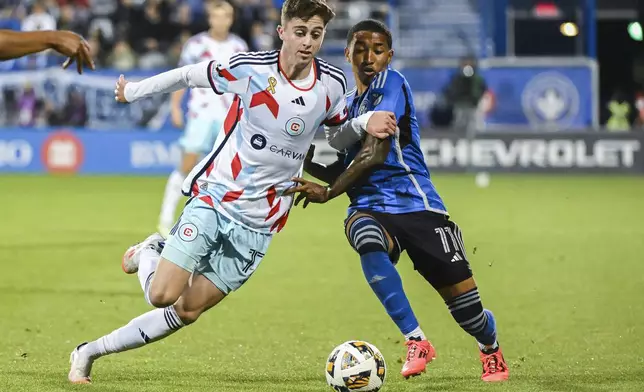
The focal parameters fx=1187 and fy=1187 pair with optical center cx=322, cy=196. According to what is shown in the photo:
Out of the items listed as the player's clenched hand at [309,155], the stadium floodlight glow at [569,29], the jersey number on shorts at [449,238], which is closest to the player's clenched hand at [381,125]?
the player's clenched hand at [309,155]

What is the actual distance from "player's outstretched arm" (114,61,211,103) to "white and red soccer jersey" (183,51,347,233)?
6 cm

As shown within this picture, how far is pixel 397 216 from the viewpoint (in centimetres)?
654

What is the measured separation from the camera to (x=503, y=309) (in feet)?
30.4

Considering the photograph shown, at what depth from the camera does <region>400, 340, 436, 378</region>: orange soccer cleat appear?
6.31 m

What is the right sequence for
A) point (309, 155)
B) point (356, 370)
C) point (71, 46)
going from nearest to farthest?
point (71, 46), point (356, 370), point (309, 155)

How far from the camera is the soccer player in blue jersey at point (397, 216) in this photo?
6402 millimetres

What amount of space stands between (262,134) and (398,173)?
0.85m

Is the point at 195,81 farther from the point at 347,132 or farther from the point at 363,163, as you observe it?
the point at 363,163

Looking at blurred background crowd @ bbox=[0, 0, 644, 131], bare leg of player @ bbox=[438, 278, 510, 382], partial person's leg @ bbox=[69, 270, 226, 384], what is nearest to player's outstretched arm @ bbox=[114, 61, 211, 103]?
partial person's leg @ bbox=[69, 270, 226, 384]

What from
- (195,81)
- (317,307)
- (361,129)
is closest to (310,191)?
(361,129)

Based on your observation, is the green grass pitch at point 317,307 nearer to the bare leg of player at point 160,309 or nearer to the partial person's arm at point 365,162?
the bare leg of player at point 160,309

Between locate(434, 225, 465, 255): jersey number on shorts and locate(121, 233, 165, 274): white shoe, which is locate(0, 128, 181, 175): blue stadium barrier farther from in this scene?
locate(434, 225, 465, 255): jersey number on shorts

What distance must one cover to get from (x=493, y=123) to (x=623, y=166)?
10.2ft

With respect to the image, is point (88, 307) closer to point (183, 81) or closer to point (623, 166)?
point (183, 81)
